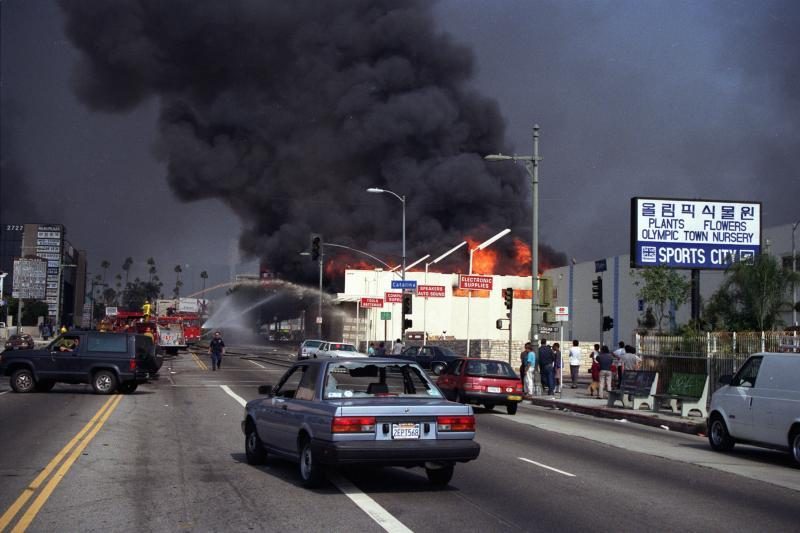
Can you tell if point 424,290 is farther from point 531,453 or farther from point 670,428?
point 531,453

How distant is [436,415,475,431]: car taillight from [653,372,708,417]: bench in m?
12.9

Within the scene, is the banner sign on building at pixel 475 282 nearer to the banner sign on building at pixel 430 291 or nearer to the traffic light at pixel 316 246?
the banner sign on building at pixel 430 291

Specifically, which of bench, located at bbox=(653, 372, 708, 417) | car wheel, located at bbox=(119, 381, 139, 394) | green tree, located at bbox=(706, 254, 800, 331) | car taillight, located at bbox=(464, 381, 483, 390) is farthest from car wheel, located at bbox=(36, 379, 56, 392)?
green tree, located at bbox=(706, 254, 800, 331)

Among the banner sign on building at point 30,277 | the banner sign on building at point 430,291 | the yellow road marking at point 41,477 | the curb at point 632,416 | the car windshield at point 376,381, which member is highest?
the banner sign on building at point 30,277

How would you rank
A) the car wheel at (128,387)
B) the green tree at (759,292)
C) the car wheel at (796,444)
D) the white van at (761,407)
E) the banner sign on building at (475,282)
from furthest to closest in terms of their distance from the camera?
the banner sign on building at (475,282)
the green tree at (759,292)
the car wheel at (128,387)
the white van at (761,407)
the car wheel at (796,444)

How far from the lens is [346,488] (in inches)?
379

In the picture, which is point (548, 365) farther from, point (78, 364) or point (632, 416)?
point (78, 364)

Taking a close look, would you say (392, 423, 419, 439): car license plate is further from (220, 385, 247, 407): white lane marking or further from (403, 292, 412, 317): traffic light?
Answer: (403, 292, 412, 317): traffic light

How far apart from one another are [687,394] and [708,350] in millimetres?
2439

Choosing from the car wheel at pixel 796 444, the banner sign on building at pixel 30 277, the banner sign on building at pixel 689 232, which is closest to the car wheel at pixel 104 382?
the car wheel at pixel 796 444

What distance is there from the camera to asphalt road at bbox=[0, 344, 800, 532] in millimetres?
8047

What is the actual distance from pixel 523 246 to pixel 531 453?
63.9 metres

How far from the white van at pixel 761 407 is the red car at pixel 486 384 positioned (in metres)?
6.81

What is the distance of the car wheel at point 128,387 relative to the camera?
24.2 m
